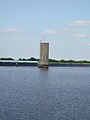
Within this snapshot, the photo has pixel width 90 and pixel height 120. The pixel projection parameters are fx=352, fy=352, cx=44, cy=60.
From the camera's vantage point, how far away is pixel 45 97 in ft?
142

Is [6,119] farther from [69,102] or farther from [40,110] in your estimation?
[69,102]

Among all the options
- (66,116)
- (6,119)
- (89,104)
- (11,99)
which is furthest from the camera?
(11,99)

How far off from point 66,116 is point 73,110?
9.24 ft


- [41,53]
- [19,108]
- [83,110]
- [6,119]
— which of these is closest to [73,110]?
[83,110]

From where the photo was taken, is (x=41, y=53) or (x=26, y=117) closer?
(x=26, y=117)

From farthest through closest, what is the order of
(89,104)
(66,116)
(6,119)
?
1. (89,104)
2. (66,116)
3. (6,119)

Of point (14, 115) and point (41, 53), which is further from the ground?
point (41, 53)

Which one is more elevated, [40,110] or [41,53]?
[41,53]

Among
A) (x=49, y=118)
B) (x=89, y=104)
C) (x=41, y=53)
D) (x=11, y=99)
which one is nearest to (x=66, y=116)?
(x=49, y=118)

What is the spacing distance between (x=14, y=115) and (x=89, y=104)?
32.4ft

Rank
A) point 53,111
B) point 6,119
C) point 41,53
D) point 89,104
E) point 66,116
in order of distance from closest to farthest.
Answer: point 6,119 → point 66,116 → point 53,111 → point 89,104 → point 41,53

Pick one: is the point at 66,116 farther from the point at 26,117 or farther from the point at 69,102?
the point at 69,102

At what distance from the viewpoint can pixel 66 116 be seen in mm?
30906

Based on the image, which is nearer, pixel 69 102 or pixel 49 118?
pixel 49 118
